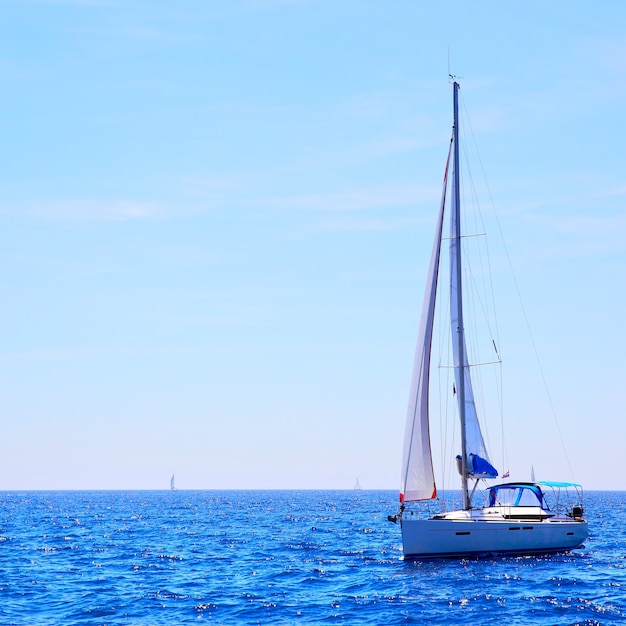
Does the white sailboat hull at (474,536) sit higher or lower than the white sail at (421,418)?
lower

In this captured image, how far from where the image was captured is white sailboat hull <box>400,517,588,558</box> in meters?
32.8

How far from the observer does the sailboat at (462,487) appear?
3309 centimetres

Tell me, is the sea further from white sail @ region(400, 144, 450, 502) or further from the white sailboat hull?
white sail @ region(400, 144, 450, 502)

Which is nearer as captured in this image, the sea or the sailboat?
the sea

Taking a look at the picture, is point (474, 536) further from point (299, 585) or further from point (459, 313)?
point (459, 313)

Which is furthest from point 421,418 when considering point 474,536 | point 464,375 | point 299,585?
point 299,585

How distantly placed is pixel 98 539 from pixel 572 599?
33825 millimetres

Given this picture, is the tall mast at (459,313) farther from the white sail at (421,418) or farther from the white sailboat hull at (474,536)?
the white sailboat hull at (474,536)

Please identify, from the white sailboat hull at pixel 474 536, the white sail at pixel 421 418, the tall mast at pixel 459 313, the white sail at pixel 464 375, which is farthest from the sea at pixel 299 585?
the white sail at pixel 464 375

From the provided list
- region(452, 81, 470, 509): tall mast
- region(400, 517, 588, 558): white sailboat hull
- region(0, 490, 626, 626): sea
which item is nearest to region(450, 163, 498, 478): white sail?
region(452, 81, 470, 509): tall mast

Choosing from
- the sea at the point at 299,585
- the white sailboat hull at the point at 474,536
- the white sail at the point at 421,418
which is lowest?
the sea at the point at 299,585

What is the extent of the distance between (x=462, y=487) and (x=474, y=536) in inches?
126

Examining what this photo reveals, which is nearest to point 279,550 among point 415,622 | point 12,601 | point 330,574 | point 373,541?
point 373,541

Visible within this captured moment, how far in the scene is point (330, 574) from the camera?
3319cm
